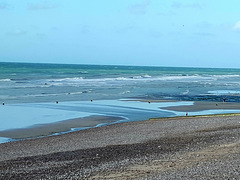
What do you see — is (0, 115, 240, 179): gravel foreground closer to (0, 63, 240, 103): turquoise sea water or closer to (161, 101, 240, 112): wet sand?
(161, 101, 240, 112): wet sand

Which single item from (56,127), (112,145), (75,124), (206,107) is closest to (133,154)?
(112,145)

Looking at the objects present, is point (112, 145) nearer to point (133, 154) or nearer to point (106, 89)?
point (133, 154)

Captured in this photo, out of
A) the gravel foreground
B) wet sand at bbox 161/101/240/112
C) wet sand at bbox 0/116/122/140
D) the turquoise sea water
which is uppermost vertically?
the gravel foreground

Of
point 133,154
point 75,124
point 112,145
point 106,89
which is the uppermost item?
point 133,154

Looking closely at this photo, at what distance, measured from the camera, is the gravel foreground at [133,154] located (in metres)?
13.8

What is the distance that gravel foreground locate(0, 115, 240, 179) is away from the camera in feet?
45.2

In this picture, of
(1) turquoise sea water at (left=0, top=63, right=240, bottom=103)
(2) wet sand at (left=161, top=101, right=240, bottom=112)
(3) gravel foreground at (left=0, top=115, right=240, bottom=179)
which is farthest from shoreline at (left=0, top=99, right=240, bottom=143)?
(1) turquoise sea water at (left=0, top=63, right=240, bottom=103)

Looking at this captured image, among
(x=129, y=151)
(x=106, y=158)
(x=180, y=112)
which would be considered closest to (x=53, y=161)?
(x=106, y=158)

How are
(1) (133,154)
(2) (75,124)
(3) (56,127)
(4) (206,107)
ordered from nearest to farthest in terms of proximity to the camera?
1. (1) (133,154)
2. (3) (56,127)
3. (2) (75,124)
4. (4) (206,107)

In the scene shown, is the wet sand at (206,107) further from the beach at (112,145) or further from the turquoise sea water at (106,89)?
the turquoise sea water at (106,89)

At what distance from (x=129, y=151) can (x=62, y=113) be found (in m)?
17.3

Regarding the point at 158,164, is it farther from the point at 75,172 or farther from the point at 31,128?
the point at 31,128

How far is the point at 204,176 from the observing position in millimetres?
12672

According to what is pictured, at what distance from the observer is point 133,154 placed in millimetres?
17328
